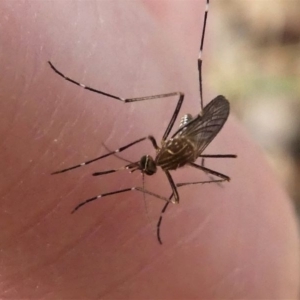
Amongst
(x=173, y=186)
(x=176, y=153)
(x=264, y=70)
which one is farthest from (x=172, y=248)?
(x=264, y=70)

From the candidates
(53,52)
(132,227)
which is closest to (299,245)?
(132,227)

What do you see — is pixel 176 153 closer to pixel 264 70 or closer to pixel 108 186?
pixel 108 186

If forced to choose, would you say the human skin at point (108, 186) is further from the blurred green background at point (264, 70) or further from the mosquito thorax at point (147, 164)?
the blurred green background at point (264, 70)

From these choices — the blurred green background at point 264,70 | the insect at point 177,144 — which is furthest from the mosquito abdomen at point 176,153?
the blurred green background at point 264,70

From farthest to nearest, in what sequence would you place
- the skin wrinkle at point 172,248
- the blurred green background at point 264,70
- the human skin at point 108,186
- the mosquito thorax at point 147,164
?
the blurred green background at point 264,70 → the skin wrinkle at point 172,248 → the mosquito thorax at point 147,164 → the human skin at point 108,186

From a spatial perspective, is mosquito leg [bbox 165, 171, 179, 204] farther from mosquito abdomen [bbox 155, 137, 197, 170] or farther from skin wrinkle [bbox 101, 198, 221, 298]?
skin wrinkle [bbox 101, 198, 221, 298]
